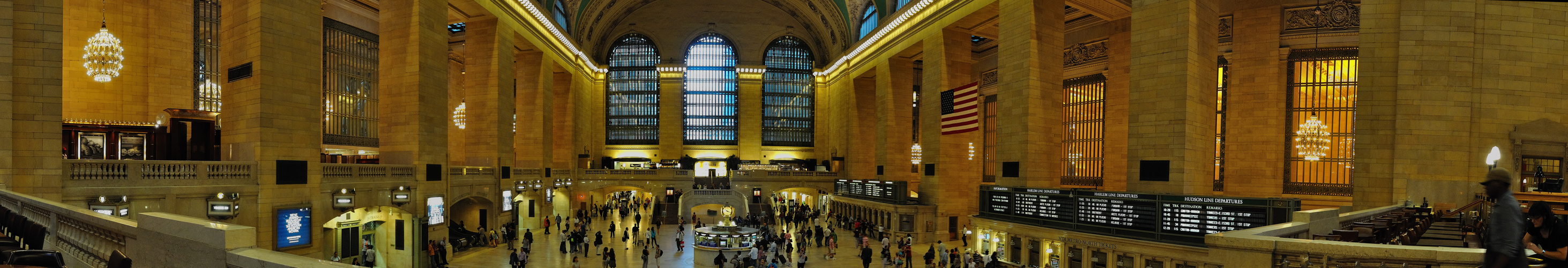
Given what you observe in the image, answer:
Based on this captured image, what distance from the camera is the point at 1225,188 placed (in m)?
19.9

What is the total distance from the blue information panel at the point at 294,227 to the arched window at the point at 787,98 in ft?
114

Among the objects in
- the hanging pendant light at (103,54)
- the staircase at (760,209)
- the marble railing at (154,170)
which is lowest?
the staircase at (760,209)

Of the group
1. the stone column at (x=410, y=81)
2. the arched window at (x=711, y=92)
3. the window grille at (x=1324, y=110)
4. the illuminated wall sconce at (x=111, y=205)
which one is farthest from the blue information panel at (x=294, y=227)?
the arched window at (x=711, y=92)

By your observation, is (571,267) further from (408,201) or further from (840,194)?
(840,194)

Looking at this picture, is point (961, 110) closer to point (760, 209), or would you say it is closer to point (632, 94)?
point (760, 209)

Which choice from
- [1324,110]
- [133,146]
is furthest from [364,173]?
[1324,110]

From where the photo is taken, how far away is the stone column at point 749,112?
47219 mm

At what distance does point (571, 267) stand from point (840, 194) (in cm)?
1630

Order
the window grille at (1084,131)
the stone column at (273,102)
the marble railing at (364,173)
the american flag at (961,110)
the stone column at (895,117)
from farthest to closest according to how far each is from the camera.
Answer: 1. the stone column at (895,117)
2. the window grille at (1084,131)
3. the american flag at (961,110)
4. the marble railing at (364,173)
5. the stone column at (273,102)

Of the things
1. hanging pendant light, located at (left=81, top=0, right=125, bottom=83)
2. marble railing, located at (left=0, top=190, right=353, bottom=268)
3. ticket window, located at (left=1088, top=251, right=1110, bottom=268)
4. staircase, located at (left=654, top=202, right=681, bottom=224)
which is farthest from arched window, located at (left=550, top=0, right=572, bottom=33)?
marble railing, located at (left=0, top=190, right=353, bottom=268)

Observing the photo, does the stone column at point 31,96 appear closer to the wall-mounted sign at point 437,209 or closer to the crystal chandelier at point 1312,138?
the wall-mounted sign at point 437,209

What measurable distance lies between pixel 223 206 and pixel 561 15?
2288cm

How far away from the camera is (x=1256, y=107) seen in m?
19.6

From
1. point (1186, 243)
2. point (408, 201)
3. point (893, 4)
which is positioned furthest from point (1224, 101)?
point (408, 201)
